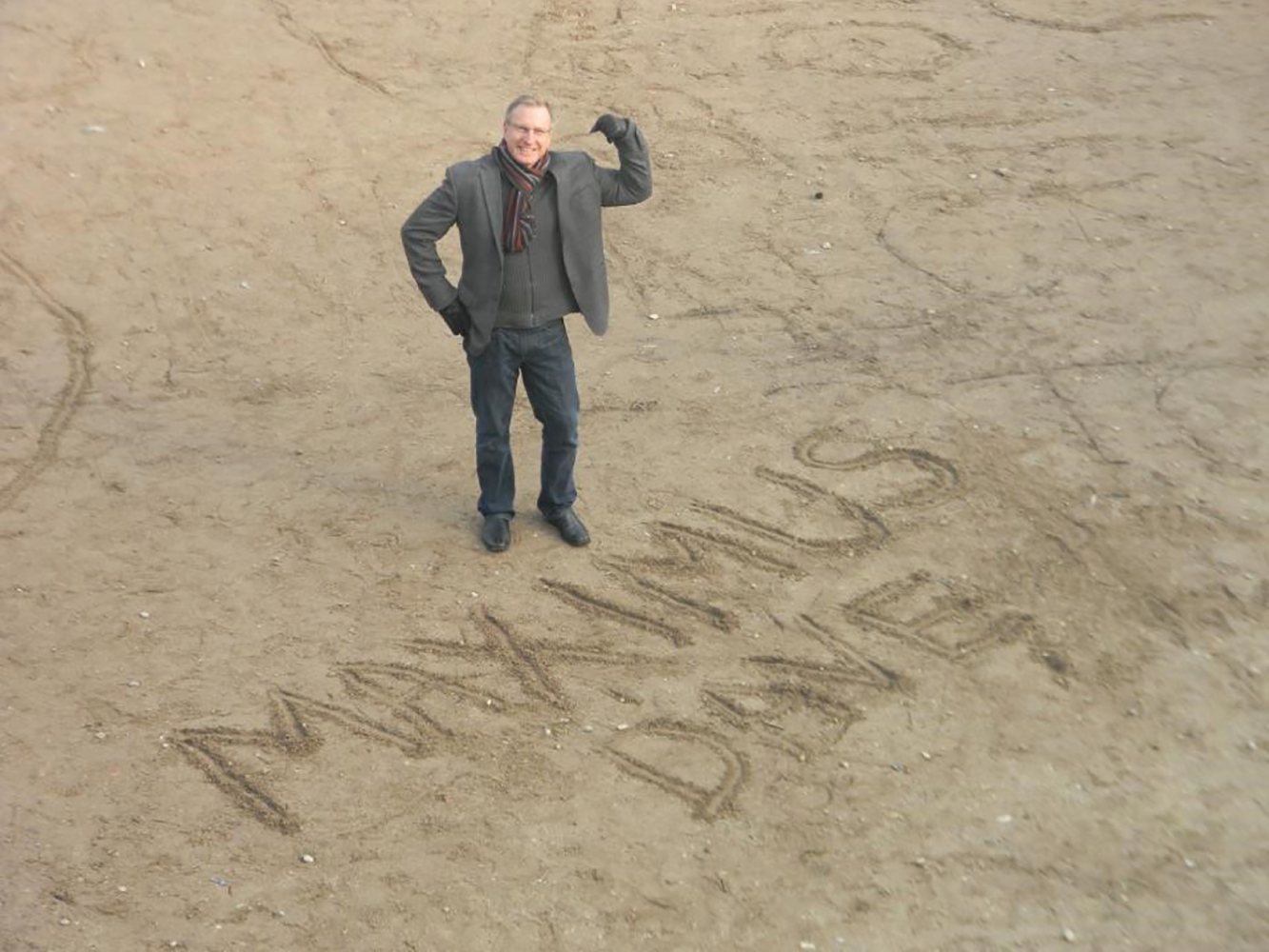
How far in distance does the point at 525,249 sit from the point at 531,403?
0.79 meters

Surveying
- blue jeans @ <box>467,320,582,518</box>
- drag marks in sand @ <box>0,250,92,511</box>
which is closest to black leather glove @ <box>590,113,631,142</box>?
blue jeans @ <box>467,320,582,518</box>

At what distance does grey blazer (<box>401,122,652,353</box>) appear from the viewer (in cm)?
661

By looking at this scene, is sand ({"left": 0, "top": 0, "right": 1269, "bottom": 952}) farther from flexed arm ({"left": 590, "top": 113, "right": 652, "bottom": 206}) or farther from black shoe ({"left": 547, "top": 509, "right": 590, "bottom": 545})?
flexed arm ({"left": 590, "top": 113, "right": 652, "bottom": 206})

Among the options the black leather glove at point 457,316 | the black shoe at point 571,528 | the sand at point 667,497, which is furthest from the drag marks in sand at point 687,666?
the black leather glove at point 457,316

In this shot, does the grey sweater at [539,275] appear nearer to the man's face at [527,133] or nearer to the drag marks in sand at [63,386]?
the man's face at [527,133]

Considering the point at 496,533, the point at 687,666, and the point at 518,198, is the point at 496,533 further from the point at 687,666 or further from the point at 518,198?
the point at 518,198

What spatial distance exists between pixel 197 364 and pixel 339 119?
275 centimetres

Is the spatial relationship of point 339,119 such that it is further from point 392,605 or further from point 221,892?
point 221,892

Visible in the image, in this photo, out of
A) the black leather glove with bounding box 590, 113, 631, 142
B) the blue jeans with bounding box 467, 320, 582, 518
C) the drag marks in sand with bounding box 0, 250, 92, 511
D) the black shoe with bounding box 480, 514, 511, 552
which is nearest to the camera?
the black leather glove with bounding box 590, 113, 631, 142

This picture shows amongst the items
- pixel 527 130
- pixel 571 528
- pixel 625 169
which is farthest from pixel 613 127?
pixel 571 528

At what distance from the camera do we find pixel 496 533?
7469 mm

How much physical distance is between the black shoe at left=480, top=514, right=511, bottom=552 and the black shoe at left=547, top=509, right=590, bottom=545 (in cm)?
24

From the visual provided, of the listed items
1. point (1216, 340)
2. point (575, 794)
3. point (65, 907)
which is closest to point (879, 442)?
point (1216, 340)

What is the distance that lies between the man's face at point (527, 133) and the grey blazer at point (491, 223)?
0.13m
